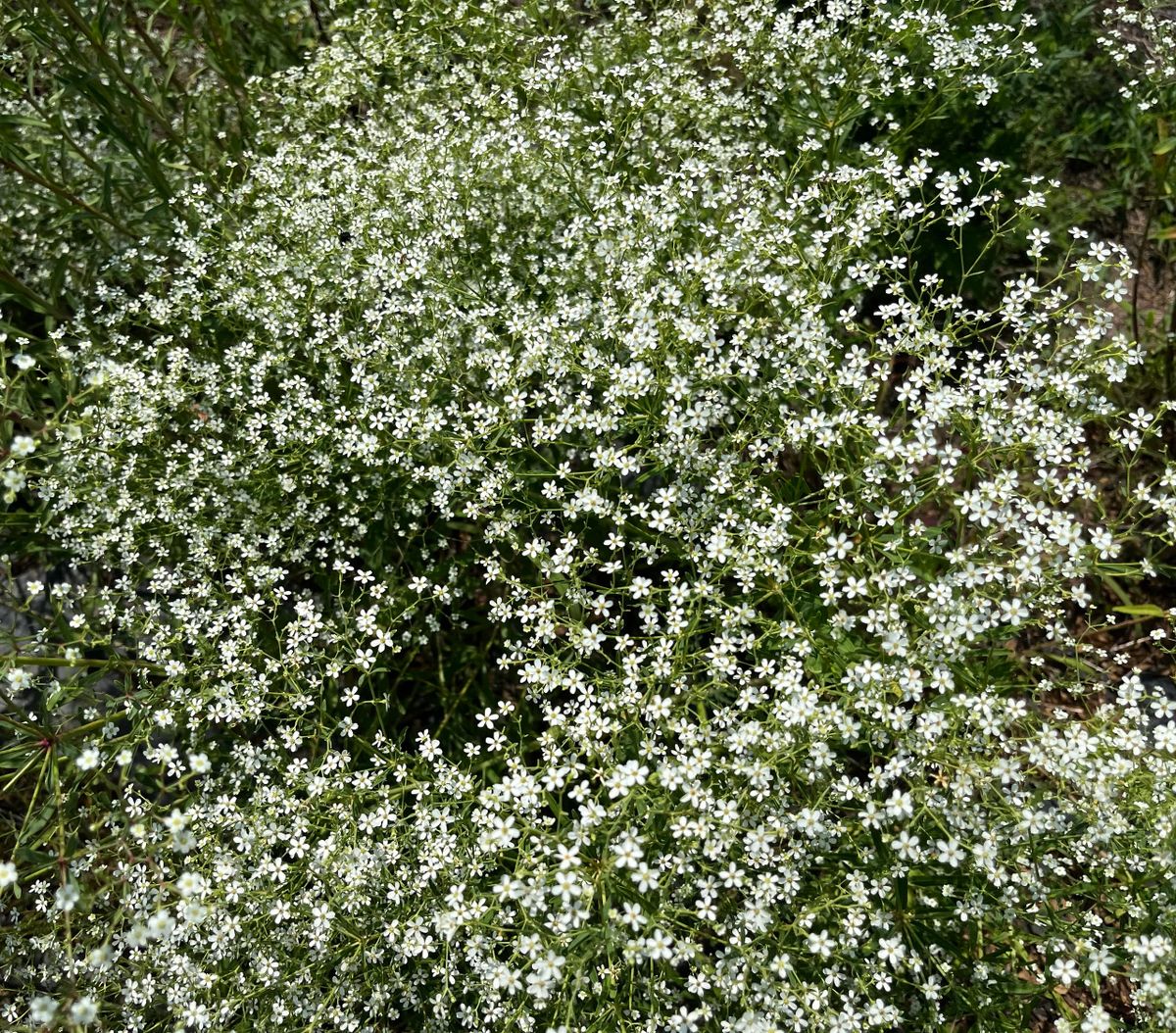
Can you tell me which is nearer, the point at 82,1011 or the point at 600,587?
the point at 82,1011

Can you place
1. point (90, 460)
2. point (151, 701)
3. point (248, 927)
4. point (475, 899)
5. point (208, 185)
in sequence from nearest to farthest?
point (475, 899) < point (248, 927) < point (151, 701) < point (90, 460) < point (208, 185)

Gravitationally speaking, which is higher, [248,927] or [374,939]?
Result: [248,927]

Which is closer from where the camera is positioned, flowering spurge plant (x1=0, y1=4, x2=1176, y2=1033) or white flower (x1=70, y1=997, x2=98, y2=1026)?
white flower (x1=70, y1=997, x2=98, y2=1026)

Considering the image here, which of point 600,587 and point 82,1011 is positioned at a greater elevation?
point 82,1011

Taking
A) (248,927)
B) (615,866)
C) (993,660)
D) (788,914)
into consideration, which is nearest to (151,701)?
(248,927)

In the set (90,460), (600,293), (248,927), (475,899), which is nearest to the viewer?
(475,899)

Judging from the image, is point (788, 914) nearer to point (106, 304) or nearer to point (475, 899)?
point (475, 899)

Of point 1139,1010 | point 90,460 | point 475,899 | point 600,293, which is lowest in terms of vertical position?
point 1139,1010

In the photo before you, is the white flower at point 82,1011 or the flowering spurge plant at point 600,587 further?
the flowering spurge plant at point 600,587
